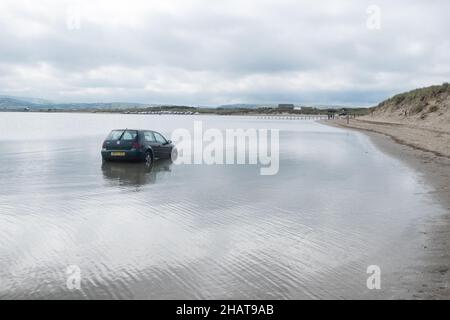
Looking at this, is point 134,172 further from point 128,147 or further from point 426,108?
point 426,108

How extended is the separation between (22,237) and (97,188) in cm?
537

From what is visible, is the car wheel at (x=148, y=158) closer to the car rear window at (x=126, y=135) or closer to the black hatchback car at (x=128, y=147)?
the black hatchback car at (x=128, y=147)

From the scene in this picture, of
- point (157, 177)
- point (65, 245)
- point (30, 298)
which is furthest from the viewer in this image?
point (157, 177)

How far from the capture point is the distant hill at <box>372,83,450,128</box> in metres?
51.1

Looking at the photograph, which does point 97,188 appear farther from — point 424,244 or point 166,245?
point 424,244

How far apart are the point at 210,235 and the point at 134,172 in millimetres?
9465

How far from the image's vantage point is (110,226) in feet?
28.5

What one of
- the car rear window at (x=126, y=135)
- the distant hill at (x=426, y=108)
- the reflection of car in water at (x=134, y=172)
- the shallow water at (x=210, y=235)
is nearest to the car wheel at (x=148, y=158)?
the reflection of car in water at (x=134, y=172)

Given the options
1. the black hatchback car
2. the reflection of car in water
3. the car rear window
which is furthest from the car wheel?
the car rear window

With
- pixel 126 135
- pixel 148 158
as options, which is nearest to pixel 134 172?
pixel 148 158

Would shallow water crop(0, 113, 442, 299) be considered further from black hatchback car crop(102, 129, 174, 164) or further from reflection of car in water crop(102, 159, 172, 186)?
black hatchback car crop(102, 129, 174, 164)

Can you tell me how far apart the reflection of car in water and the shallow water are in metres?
0.16

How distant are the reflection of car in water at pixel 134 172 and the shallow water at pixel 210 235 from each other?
0.52 ft

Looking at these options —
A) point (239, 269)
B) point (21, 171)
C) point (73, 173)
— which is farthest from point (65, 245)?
point (21, 171)
